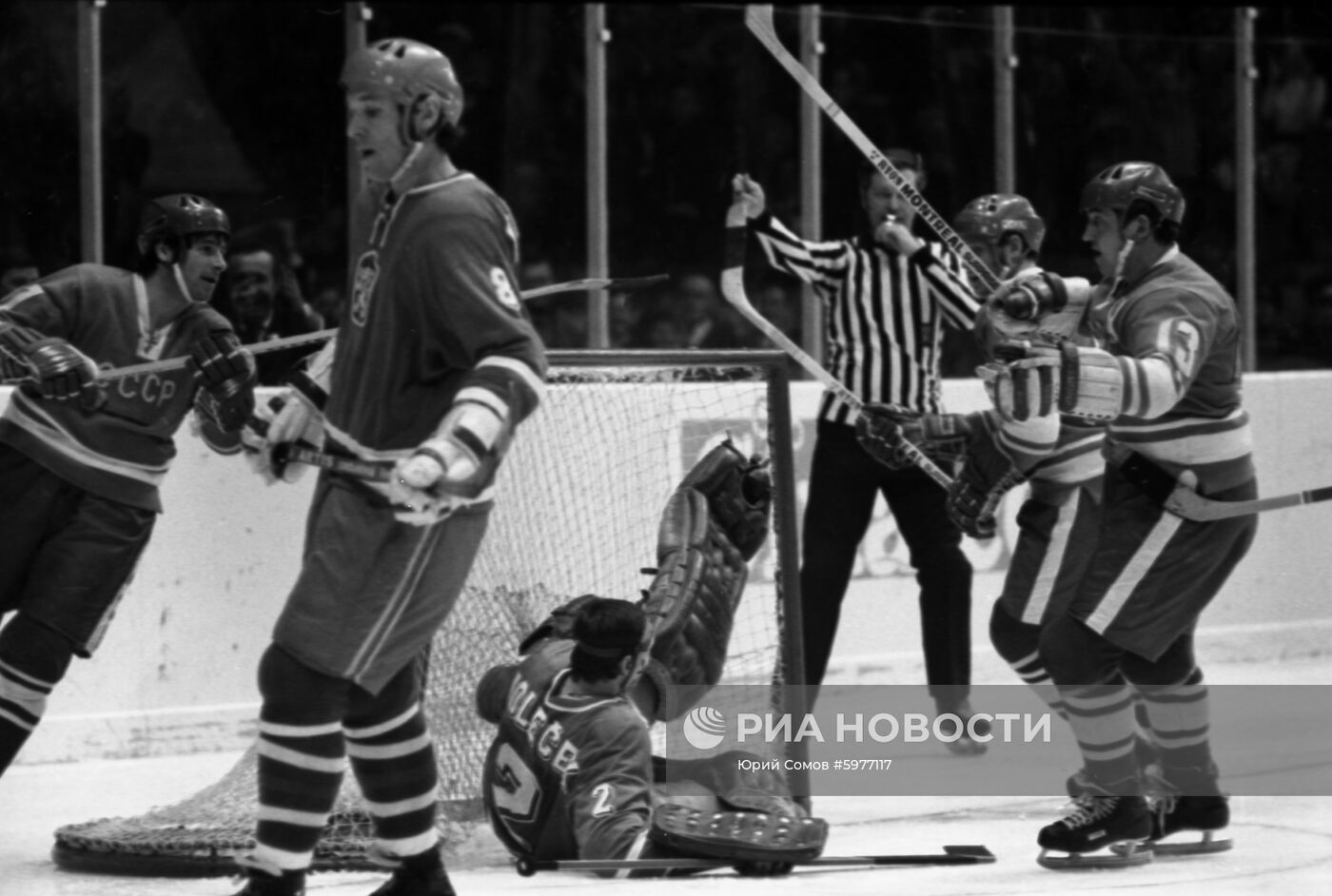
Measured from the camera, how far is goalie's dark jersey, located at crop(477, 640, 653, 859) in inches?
178

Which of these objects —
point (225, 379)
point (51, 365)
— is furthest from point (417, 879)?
point (51, 365)

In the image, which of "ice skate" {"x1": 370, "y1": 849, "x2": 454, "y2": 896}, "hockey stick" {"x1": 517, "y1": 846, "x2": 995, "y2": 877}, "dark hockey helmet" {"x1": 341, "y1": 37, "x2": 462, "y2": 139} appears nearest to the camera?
"dark hockey helmet" {"x1": 341, "y1": 37, "x2": 462, "y2": 139}

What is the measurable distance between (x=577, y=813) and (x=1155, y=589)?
1.35 metres

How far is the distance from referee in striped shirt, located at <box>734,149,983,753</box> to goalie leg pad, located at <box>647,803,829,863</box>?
5.29 ft

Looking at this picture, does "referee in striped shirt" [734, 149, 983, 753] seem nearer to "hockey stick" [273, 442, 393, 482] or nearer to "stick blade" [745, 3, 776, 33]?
"stick blade" [745, 3, 776, 33]

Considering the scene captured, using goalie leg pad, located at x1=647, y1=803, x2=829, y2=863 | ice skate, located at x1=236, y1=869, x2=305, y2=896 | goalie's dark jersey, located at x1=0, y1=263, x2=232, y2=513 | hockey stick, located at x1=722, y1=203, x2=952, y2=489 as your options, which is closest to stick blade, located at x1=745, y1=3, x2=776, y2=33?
hockey stick, located at x1=722, y1=203, x2=952, y2=489

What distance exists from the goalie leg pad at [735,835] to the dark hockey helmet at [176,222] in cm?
154

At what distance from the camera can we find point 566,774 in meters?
4.59

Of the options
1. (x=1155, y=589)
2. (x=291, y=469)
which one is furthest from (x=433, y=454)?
(x=1155, y=589)

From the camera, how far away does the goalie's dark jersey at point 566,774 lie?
4.53 m

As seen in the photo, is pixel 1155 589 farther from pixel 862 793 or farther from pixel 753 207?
pixel 753 207

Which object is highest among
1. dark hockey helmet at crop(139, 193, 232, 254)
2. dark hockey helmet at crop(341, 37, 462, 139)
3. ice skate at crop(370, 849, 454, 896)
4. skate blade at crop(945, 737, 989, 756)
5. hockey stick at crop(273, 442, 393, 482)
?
dark hockey helmet at crop(341, 37, 462, 139)

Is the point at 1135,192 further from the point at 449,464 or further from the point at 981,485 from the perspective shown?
the point at 449,464

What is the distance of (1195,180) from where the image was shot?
32.4 ft
